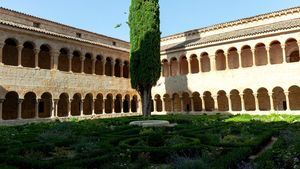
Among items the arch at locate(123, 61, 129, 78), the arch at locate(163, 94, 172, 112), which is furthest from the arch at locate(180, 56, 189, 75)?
the arch at locate(123, 61, 129, 78)

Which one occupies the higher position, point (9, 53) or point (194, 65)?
point (9, 53)

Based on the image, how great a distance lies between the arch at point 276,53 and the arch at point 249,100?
3.74 meters

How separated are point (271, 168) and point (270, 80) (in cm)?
2050

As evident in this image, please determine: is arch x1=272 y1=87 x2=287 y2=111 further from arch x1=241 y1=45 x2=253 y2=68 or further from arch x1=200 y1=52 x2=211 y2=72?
arch x1=200 y1=52 x2=211 y2=72

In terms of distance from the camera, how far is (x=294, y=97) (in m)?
26.1

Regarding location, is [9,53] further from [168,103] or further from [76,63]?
[168,103]

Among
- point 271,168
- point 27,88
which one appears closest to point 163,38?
point 27,88

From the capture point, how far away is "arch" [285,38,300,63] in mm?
25500

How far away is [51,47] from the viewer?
958 inches

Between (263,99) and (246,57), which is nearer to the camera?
(263,99)

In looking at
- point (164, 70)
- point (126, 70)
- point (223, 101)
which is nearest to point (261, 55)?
point (223, 101)

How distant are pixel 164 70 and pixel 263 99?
11454 mm

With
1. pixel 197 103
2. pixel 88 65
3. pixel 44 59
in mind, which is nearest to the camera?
pixel 44 59

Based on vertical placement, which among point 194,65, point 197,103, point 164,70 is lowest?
point 197,103
